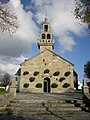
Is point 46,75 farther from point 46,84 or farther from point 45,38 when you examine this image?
point 45,38

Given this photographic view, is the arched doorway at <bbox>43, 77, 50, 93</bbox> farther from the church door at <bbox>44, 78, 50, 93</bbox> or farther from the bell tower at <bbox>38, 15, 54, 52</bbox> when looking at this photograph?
the bell tower at <bbox>38, 15, 54, 52</bbox>

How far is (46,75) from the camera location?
35625mm

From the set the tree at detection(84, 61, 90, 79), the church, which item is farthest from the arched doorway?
the tree at detection(84, 61, 90, 79)

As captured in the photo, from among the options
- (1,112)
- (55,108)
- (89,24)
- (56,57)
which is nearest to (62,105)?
(55,108)

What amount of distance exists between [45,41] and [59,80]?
12849 mm

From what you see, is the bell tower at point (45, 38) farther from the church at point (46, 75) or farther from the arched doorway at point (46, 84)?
the arched doorway at point (46, 84)

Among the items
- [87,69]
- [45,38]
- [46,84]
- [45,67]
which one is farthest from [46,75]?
[87,69]

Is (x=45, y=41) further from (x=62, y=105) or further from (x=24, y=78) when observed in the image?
(x=62, y=105)

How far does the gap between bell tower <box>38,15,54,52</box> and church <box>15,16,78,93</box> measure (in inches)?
287

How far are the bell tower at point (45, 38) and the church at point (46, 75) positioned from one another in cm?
730

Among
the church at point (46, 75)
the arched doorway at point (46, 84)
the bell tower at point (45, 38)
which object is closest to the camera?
the church at point (46, 75)

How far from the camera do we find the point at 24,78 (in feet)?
117

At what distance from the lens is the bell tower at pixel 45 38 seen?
44.0 metres

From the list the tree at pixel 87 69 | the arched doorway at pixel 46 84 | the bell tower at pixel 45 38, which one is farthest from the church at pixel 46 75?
the tree at pixel 87 69
